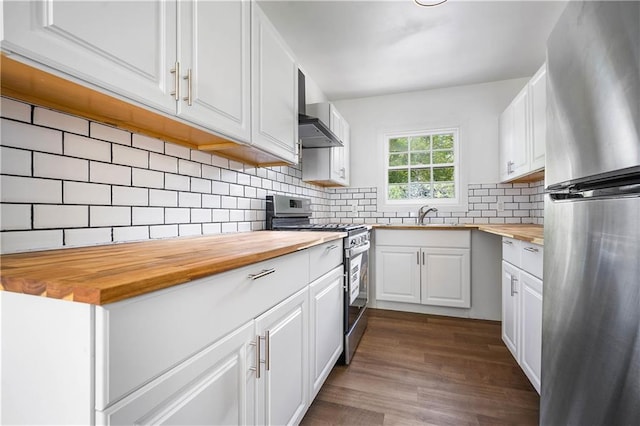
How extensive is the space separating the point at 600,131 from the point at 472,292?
2689 millimetres

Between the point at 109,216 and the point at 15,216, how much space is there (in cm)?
29

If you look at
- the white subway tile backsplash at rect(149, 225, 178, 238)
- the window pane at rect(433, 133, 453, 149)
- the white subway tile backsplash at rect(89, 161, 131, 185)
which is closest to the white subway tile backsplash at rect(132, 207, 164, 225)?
the white subway tile backsplash at rect(149, 225, 178, 238)

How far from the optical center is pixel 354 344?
2275mm

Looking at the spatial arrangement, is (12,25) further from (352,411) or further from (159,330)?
(352,411)

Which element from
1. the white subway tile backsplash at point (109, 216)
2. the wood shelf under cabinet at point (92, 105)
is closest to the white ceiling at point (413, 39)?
the wood shelf under cabinet at point (92, 105)

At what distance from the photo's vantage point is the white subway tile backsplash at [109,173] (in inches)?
43.6

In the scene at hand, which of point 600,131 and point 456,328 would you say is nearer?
point 600,131

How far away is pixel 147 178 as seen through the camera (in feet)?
4.35

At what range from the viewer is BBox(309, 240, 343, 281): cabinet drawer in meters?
1.53

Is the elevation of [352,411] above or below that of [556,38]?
below

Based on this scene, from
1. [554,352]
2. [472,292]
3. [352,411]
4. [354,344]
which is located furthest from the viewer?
[472,292]

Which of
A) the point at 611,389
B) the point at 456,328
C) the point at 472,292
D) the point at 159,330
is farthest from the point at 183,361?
the point at 472,292

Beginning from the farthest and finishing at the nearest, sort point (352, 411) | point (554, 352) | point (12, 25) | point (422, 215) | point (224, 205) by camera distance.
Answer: point (422, 215) < point (224, 205) < point (352, 411) < point (554, 352) < point (12, 25)

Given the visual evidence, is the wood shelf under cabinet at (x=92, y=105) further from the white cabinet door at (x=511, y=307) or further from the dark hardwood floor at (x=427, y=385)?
the white cabinet door at (x=511, y=307)
